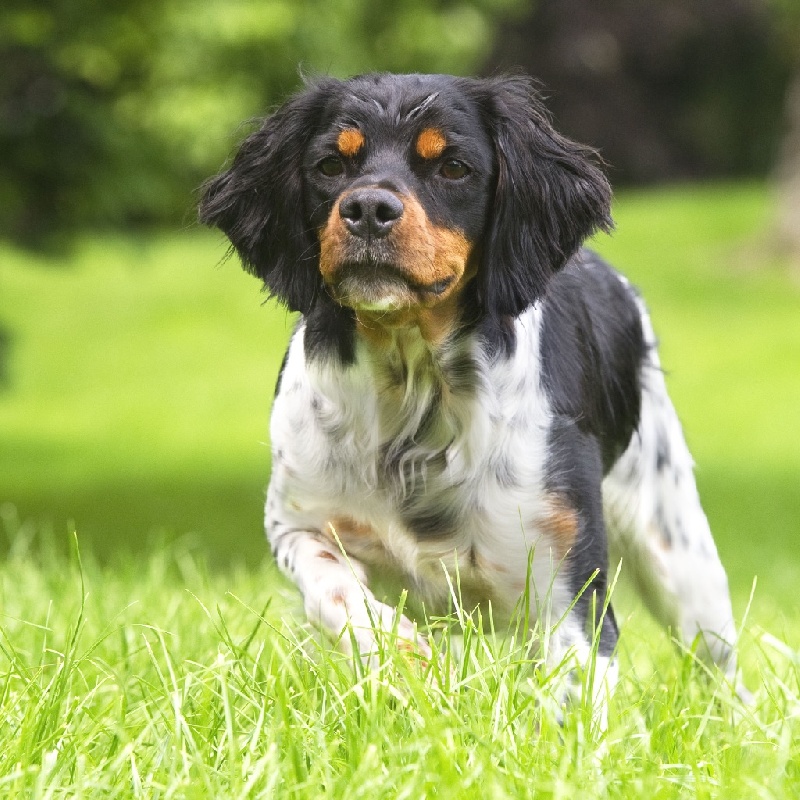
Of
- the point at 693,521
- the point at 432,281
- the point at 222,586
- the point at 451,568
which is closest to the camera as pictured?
the point at 432,281

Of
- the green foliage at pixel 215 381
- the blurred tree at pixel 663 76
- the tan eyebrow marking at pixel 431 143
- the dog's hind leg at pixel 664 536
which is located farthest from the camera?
the blurred tree at pixel 663 76

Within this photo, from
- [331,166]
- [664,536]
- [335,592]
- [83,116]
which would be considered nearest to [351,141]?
[331,166]

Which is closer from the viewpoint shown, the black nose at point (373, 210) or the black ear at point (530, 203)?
the black nose at point (373, 210)

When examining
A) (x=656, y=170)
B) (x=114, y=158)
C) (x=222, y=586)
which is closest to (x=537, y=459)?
(x=222, y=586)

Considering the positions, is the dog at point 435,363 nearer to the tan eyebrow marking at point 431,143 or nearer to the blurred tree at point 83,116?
the tan eyebrow marking at point 431,143

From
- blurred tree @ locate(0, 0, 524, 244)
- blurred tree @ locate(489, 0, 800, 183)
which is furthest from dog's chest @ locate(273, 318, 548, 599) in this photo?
blurred tree @ locate(489, 0, 800, 183)

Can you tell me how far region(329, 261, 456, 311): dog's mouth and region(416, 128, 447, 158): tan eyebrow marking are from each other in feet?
1.01

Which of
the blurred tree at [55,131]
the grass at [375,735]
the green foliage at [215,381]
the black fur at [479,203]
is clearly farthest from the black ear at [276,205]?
the blurred tree at [55,131]

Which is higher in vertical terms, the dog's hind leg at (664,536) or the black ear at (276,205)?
the black ear at (276,205)

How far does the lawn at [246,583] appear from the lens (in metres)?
2.61

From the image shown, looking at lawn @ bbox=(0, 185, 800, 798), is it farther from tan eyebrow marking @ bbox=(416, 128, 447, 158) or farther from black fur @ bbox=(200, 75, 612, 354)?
tan eyebrow marking @ bbox=(416, 128, 447, 158)

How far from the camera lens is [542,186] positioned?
3.55m

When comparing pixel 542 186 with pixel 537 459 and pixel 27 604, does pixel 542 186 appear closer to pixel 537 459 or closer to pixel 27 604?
pixel 537 459

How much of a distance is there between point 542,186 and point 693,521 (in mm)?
1274
